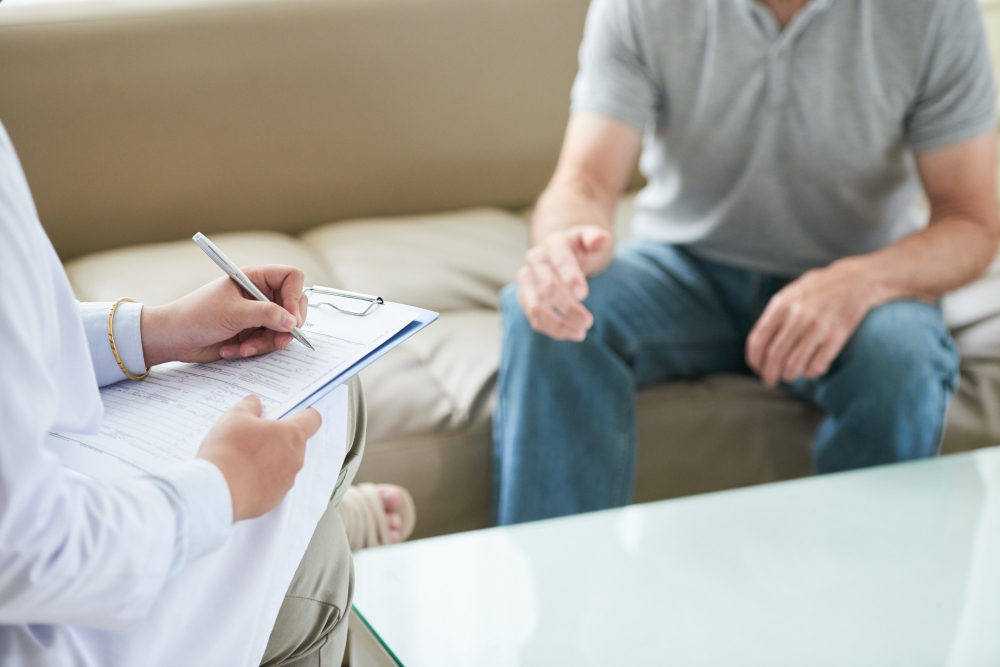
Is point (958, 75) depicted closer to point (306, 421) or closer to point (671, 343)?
point (671, 343)

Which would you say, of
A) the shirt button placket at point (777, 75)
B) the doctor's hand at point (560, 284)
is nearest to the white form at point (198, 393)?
the doctor's hand at point (560, 284)

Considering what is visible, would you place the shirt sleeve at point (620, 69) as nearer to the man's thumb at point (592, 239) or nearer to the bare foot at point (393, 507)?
the man's thumb at point (592, 239)


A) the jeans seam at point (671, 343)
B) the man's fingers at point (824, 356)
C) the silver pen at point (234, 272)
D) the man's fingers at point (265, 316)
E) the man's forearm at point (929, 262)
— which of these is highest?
the silver pen at point (234, 272)

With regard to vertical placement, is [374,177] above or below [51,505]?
below

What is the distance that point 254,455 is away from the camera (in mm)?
499

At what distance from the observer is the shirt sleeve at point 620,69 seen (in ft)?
3.91

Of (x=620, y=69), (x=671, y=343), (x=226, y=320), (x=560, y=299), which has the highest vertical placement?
(x=620, y=69)

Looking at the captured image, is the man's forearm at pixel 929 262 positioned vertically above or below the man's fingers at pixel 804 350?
above

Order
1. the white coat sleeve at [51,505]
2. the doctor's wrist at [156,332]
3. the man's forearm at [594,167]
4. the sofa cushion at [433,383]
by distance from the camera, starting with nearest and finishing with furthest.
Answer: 1. the white coat sleeve at [51,505]
2. the doctor's wrist at [156,332]
3. the sofa cushion at [433,383]
4. the man's forearm at [594,167]

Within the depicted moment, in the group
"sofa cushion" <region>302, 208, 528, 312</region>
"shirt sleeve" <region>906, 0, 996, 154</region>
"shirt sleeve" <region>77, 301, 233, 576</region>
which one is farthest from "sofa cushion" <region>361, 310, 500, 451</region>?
"shirt sleeve" <region>906, 0, 996, 154</region>

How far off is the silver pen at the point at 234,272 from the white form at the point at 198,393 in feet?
0.04

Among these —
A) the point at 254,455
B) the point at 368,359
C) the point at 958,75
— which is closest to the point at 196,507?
the point at 254,455

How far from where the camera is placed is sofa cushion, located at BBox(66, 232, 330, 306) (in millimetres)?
1204

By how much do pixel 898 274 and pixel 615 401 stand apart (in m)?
0.38
